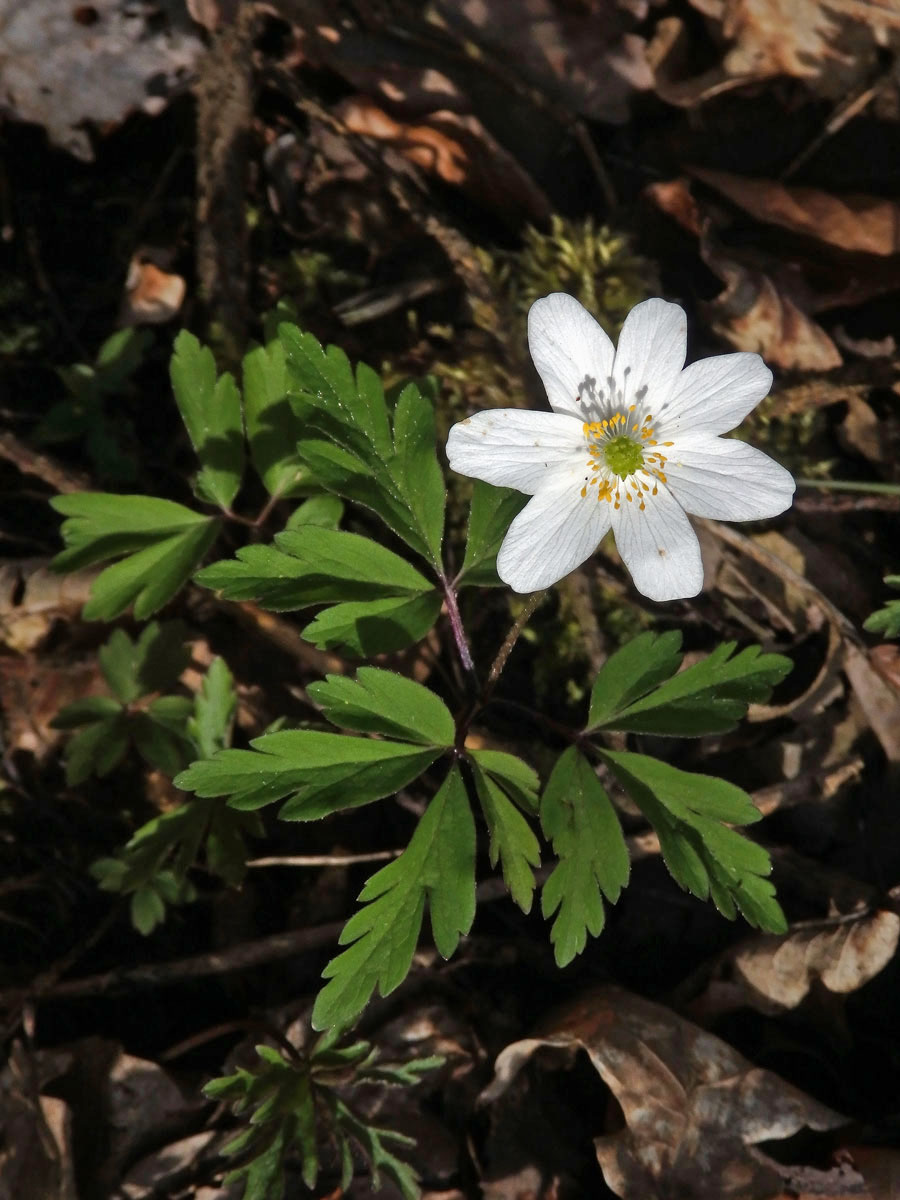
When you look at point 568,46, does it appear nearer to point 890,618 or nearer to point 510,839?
point 890,618

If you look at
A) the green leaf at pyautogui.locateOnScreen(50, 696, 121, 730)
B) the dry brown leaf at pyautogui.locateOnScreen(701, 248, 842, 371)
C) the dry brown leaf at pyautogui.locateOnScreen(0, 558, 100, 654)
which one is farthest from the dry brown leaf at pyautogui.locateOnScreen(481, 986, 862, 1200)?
the dry brown leaf at pyautogui.locateOnScreen(701, 248, 842, 371)

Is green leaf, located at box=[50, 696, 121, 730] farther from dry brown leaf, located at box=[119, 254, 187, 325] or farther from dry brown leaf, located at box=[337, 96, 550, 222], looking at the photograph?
dry brown leaf, located at box=[337, 96, 550, 222]

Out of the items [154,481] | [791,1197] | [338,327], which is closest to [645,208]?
[338,327]

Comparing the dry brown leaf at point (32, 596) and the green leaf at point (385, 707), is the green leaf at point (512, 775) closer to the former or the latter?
the green leaf at point (385, 707)

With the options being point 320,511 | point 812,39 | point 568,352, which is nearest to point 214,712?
point 320,511

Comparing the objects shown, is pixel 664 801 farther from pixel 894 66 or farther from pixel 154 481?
pixel 894 66

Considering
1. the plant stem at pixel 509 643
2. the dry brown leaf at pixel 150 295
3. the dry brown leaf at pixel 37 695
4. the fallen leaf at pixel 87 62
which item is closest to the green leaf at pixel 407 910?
the plant stem at pixel 509 643
